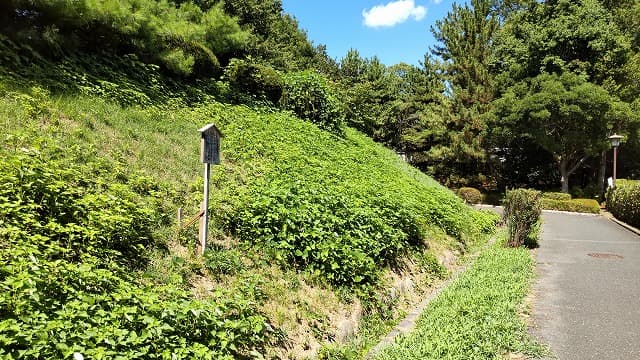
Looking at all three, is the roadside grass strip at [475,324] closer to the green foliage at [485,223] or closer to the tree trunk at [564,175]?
the green foliage at [485,223]

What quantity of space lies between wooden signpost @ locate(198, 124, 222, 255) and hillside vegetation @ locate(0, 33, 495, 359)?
0.56ft

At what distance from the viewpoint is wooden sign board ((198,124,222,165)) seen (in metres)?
4.57

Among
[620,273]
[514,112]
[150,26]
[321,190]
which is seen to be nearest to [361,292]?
[321,190]

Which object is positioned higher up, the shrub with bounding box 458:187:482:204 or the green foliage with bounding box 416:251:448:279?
the shrub with bounding box 458:187:482:204

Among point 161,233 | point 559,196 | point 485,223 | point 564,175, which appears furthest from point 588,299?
point 564,175

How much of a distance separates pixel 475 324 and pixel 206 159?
362cm

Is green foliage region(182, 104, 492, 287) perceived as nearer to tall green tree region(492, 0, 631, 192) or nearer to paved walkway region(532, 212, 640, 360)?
paved walkway region(532, 212, 640, 360)

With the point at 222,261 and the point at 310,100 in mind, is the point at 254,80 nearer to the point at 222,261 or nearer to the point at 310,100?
the point at 310,100

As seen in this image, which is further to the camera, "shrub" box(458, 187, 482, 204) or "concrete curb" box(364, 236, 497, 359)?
"shrub" box(458, 187, 482, 204)

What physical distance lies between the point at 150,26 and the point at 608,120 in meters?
25.0

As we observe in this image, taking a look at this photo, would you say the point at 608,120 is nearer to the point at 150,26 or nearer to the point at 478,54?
the point at 478,54

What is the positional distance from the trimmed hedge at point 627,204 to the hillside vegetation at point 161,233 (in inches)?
395

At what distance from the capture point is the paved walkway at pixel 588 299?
4.32 m

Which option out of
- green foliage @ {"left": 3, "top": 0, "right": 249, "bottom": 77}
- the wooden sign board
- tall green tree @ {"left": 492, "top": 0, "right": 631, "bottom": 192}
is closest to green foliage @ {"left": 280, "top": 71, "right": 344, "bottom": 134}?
green foliage @ {"left": 3, "top": 0, "right": 249, "bottom": 77}
